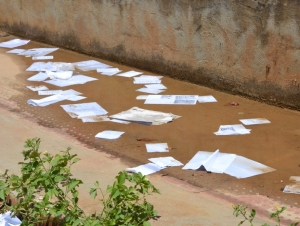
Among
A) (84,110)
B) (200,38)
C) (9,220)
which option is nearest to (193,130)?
(84,110)

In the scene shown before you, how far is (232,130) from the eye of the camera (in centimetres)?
486

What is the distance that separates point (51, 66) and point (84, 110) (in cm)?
167

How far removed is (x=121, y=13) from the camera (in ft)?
22.4

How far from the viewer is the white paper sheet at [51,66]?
22.3 ft

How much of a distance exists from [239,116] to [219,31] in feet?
3.24

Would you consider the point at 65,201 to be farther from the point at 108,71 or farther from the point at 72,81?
the point at 108,71

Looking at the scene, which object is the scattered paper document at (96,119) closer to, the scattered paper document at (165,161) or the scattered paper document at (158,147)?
the scattered paper document at (158,147)

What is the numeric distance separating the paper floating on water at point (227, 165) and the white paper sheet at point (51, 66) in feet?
9.42

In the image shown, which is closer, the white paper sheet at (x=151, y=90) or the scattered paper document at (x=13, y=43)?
the white paper sheet at (x=151, y=90)

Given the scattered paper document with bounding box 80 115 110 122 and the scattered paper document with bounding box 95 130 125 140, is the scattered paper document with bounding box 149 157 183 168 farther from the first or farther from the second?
the scattered paper document with bounding box 80 115 110 122

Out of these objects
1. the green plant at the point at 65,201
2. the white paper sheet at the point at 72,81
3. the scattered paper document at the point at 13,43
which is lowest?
the white paper sheet at the point at 72,81

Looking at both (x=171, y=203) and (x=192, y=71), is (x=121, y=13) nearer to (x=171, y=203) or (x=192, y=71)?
(x=192, y=71)

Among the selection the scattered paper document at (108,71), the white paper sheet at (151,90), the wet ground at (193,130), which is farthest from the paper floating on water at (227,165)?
the scattered paper document at (108,71)

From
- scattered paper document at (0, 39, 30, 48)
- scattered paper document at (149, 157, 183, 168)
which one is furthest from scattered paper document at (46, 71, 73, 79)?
scattered paper document at (149, 157, 183, 168)
